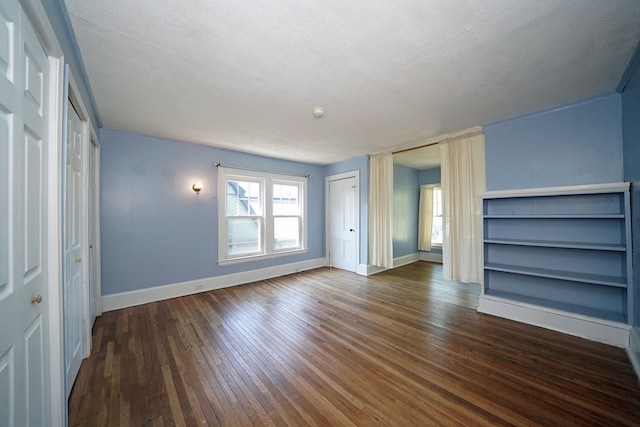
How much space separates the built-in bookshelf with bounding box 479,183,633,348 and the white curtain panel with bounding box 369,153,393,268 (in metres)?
1.66

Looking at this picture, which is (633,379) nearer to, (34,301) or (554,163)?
(554,163)

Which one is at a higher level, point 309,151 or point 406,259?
point 309,151

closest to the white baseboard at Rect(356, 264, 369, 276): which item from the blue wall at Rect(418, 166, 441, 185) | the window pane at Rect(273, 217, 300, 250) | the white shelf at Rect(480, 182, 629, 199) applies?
the window pane at Rect(273, 217, 300, 250)

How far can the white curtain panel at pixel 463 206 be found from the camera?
3246 mm

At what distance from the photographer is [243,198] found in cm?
454

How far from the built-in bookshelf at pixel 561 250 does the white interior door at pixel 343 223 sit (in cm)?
247

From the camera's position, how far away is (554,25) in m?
1.50

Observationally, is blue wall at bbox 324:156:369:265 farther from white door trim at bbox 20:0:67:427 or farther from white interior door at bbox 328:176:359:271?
white door trim at bbox 20:0:67:427

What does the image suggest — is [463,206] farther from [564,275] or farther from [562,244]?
[564,275]

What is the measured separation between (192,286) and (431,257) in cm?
567

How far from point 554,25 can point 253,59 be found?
2.04 metres

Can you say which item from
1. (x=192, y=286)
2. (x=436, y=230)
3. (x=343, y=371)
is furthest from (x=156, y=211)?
(x=436, y=230)

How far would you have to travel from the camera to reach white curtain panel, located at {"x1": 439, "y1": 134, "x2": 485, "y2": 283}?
3246 millimetres

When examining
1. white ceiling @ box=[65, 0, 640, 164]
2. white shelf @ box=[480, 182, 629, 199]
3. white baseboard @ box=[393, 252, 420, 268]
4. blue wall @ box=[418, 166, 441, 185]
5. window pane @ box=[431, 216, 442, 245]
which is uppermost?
white ceiling @ box=[65, 0, 640, 164]
